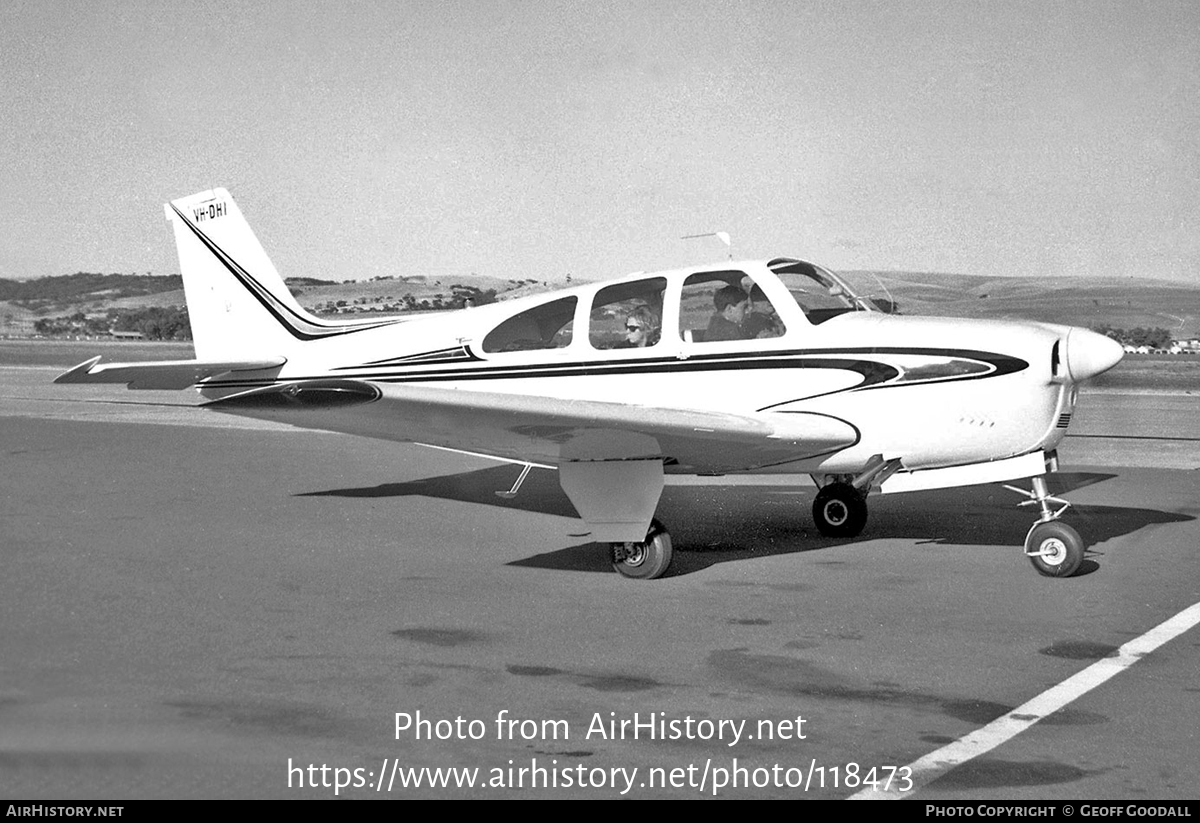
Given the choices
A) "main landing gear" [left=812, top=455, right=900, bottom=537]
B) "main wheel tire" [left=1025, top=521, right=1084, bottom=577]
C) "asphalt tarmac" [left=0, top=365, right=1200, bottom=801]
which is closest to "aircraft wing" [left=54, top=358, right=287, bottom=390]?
"asphalt tarmac" [left=0, top=365, right=1200, bottom=801]

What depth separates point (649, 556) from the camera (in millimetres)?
7668

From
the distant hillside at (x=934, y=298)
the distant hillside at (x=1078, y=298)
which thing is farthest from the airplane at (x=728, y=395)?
the distant hillside at (x=1078, y=298)

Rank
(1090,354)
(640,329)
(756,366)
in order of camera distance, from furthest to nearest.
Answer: (640,329) → (756,366) → (1090,354)

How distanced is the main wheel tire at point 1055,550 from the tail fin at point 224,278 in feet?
22.8

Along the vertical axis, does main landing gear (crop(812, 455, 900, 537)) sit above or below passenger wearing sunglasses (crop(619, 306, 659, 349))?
below

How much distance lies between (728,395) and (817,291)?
3.29 ft

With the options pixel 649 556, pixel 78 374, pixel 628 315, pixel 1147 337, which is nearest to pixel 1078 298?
pixel 1147 337

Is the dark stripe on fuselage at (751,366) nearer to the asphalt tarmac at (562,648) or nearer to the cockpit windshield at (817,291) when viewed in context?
the cockpit windshield at (817,291)

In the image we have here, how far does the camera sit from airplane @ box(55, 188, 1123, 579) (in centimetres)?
736

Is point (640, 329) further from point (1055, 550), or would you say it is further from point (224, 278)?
point (224, 278)

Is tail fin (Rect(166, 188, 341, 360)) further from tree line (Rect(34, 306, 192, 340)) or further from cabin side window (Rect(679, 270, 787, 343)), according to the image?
tree line (Rect(34, 306, 192, 340))

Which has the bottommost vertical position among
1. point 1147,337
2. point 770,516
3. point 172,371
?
point 1147,337

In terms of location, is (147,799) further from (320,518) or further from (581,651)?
(320,518)

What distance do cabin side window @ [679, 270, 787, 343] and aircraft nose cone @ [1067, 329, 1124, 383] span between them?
1.83m
